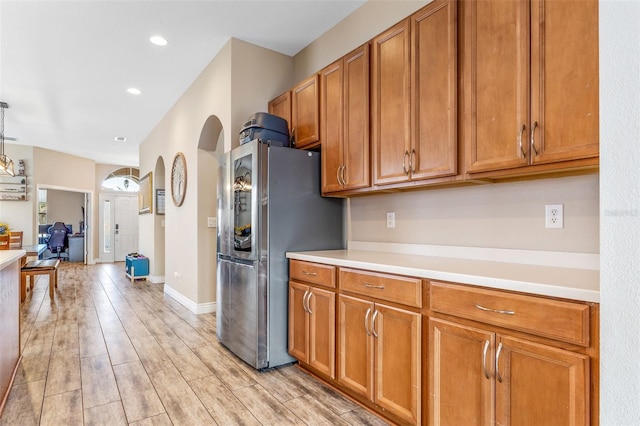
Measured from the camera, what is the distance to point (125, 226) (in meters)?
10.2

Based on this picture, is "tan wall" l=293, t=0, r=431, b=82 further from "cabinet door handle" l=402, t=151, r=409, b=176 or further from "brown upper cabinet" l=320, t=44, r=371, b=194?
"cabinet door handle" l=402, t=151, r=409, b=176

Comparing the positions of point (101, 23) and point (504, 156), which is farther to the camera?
point (101, 23)

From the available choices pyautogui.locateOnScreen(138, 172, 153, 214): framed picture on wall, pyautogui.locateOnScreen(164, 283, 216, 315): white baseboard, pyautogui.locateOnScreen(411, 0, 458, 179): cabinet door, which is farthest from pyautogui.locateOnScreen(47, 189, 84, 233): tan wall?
pyautogui.locateOnScreen(411, 0, 458, 179): cabinet door

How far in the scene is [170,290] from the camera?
528 centimetres

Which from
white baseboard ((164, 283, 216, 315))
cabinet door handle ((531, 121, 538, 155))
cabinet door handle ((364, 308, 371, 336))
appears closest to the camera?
cabinet door handle ((531, 121, 538, 155))

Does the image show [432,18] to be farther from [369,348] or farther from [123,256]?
[123,256]

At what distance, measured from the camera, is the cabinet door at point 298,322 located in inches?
97.4

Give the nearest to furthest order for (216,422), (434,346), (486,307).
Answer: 1. (486,307)
2. (434,346)
3. (216,422)

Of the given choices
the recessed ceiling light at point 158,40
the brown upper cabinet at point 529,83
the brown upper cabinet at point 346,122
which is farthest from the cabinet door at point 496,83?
the recessed ceiling light at point 158,40

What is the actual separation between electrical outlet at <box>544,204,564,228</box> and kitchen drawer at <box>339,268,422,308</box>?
72 centimetres

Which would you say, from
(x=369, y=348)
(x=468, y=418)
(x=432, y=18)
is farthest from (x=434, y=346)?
(x=432, y=18)

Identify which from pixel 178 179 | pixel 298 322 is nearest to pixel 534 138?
pixel 298 322

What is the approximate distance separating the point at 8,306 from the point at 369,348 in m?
2.44

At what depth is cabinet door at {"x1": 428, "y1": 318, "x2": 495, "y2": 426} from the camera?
141 cm
